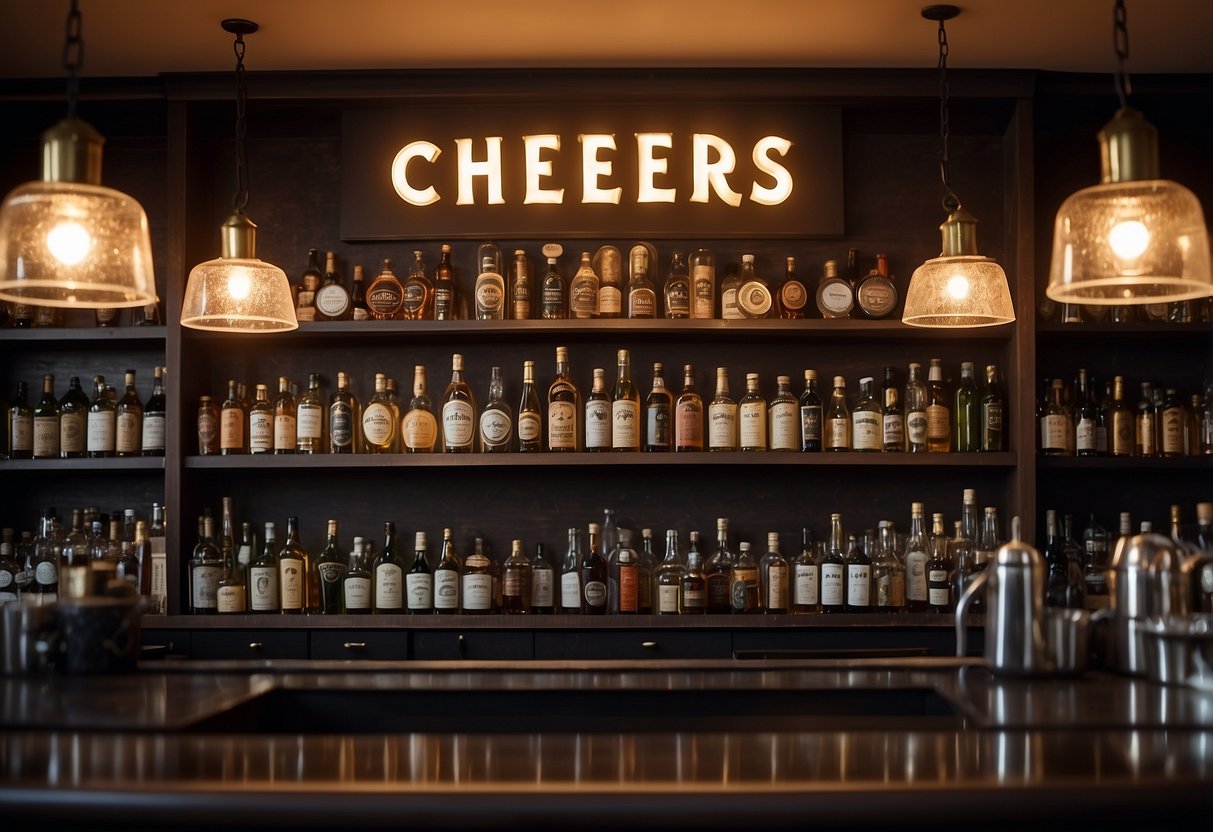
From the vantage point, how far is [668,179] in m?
3.63

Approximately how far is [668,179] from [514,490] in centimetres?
111

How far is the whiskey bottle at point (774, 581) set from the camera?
3418mm

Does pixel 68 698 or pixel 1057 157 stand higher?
pixel 1057 157

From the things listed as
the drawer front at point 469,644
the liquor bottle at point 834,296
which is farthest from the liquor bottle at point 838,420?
the drawer front at point 469,644

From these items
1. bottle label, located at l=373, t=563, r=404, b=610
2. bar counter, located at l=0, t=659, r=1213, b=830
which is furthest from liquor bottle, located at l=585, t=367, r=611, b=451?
bar counter, located at l=0, t=659, r=1213, b=830

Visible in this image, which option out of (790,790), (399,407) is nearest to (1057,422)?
(399,407)

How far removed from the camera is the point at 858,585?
340 cm

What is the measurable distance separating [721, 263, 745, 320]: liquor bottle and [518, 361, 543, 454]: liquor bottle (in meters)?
0.62

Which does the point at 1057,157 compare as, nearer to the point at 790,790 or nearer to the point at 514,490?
the point at 514,490

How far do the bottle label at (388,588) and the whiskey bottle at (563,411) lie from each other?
61cm

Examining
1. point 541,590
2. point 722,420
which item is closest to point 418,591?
point 541,590

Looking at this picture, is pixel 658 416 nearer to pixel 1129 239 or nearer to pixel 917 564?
pixel 917 564

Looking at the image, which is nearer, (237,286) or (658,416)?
(237,286)

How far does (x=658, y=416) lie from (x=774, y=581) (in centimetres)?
61
